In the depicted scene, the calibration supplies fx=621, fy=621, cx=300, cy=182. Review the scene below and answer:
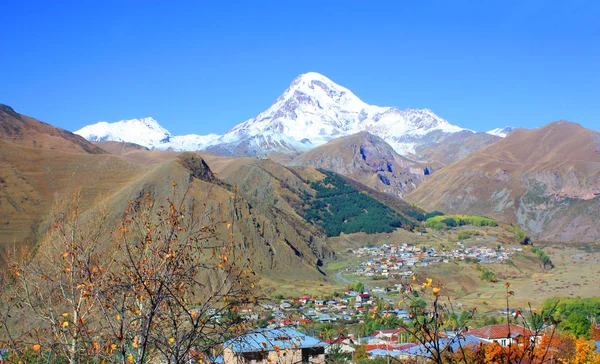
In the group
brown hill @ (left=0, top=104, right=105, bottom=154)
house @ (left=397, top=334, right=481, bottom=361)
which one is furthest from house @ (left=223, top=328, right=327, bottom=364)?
brown hill @ (left=0, top=104, right=105, bottom=154)

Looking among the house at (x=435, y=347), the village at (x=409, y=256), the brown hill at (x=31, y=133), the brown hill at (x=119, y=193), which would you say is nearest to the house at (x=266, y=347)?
the house at (x=435, y=347)

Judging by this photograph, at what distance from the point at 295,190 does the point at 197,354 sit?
182529 millimetres

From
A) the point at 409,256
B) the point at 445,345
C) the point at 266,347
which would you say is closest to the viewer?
the point at 266,347

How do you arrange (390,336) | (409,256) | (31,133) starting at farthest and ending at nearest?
(31,133)
(409,256)
(390,336)

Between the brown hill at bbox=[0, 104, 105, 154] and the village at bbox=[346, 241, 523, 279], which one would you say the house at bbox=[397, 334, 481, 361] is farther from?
the brown hill at bbox=[0, 104, 105, 154]

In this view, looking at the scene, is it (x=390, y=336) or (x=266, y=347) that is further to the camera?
(x=390, y=336)

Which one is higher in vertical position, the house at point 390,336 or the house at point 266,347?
the house at point 266,347

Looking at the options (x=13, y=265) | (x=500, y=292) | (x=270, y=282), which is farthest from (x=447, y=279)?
(x=13, y=265)

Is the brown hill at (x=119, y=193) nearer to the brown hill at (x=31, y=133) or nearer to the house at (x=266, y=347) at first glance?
the brown hill at (x=31, y=133)

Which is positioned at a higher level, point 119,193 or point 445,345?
point 119,193

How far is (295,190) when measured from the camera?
622 feet

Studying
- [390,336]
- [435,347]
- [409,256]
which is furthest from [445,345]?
[409,256]

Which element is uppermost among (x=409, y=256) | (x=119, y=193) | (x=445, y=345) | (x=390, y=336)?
(x=119, y=193)

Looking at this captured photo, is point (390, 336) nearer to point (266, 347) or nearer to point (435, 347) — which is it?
point (266, 347)
